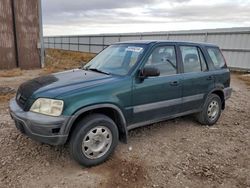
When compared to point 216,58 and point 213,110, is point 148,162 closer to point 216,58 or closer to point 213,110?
point 213,110

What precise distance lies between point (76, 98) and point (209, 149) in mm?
2493

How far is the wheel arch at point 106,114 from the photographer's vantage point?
3.29m

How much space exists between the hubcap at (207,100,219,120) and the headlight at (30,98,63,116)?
11.0ft

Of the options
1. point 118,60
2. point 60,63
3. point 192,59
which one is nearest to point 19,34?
point 60,63

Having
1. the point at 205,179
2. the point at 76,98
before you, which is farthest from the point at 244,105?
the point at 76,98

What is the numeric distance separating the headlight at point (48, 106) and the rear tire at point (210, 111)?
318cm

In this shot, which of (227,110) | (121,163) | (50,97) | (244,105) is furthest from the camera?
(244,105)

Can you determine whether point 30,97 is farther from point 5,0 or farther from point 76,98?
point 5,0

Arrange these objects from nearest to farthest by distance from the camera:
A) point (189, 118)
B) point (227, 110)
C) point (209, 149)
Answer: point (209, 149) → point (189, 118) → point (227, 110)

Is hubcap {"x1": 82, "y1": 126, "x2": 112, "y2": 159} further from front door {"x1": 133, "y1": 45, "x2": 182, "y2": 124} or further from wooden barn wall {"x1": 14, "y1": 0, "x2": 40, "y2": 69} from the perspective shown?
wooden barn wall {"x1": 14, "y1": 0, "x2": 40, "y2": 69}

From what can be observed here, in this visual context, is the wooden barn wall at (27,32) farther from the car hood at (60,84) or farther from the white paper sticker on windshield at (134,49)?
the white paper sticker on windshield at (134,49)

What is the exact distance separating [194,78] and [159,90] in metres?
1.01

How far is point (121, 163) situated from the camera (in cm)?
374

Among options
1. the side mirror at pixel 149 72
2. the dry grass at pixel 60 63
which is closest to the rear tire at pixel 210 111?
the side mirror at pixel 149 72
